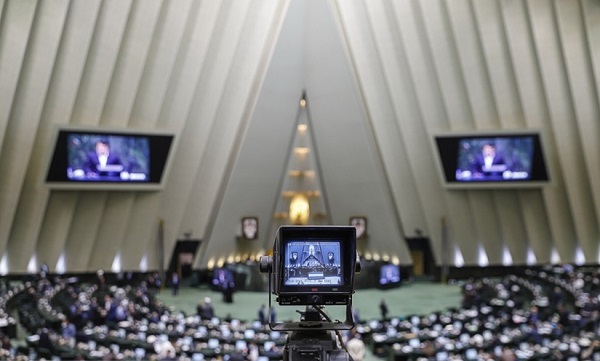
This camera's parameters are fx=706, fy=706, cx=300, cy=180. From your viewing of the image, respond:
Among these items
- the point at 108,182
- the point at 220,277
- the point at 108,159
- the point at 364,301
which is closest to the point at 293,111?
the point at 220,277

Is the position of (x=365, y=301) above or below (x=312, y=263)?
above

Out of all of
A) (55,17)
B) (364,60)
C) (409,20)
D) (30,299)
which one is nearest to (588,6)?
(409,20)

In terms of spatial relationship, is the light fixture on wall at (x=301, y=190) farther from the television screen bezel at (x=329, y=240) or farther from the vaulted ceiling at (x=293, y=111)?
the television screen bezel at (x=329, y=240)

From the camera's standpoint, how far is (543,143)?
23.8m

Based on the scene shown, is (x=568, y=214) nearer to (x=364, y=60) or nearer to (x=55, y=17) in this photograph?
(x=364, y=60)

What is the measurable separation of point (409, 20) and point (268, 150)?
8.31 metres

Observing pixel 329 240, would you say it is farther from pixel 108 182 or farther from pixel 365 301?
pixel 365 301

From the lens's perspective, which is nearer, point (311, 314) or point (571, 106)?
point (311, 314)

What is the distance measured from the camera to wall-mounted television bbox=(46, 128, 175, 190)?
22.2 meters

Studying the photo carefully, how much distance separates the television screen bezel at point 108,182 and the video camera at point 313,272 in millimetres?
19420

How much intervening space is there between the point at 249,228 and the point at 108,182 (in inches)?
306

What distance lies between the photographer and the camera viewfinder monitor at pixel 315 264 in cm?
367

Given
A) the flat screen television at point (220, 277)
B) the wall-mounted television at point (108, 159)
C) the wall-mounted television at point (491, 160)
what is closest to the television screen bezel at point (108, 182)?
the wall-mounted television at point (108, 159)

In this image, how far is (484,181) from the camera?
2488cm
